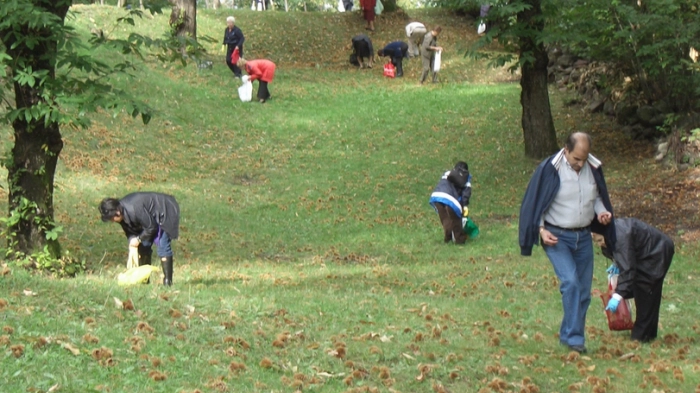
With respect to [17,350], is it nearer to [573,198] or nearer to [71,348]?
[71,348]

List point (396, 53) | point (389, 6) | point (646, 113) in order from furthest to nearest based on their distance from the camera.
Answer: point (389, 6) < point (396, 53) < point (646, 113)

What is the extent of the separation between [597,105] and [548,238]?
1821 centimetres

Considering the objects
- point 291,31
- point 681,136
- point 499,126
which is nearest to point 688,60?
point 681,136

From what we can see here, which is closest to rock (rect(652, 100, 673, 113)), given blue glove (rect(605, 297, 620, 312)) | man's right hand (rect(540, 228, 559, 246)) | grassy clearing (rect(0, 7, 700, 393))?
grassy clearing (rect(0, 7, 700, 393))

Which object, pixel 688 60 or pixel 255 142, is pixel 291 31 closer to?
pixel 255 142

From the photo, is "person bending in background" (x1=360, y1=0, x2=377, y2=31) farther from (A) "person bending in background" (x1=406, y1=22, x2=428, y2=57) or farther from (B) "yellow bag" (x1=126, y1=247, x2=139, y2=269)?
(B) "yellow bag" (x1=126, y1=247, x2=139, y2=269)

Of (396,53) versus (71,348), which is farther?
(396,53)

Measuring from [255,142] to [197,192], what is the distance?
4.91 metres

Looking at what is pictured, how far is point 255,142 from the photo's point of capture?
78.1 ft

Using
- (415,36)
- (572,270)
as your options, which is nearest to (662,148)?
(572,270)

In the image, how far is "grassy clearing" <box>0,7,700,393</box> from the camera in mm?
6723

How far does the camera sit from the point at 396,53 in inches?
1227

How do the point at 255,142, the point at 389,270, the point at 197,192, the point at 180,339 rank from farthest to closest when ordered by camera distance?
the point at 255,142, the point at 197,192, the point at 389,270, the point at 180,339

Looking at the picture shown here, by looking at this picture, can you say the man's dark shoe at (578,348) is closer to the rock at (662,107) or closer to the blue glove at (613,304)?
the blue glove at (613,304)
